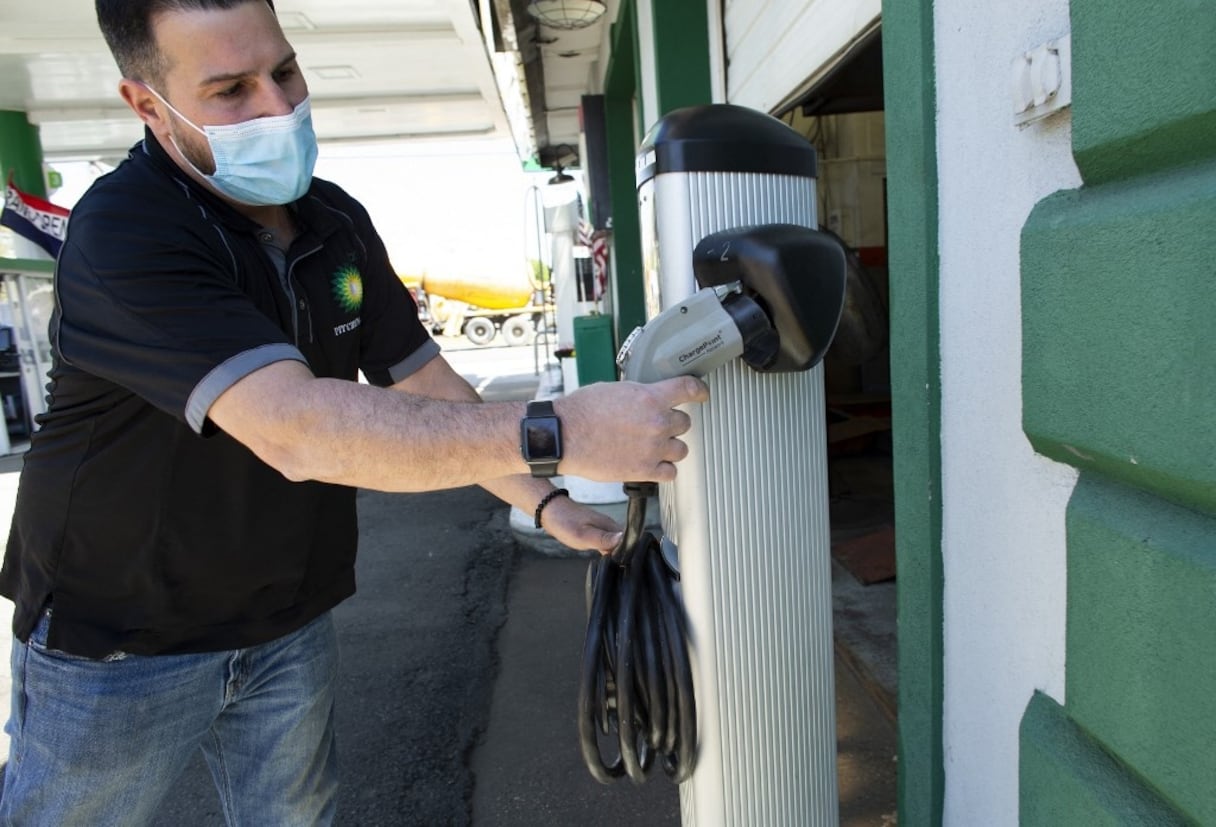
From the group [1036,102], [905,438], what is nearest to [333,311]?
[905,438]

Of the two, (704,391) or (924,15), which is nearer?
(704,391)

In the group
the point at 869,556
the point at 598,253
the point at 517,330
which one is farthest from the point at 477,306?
the point at 869,556

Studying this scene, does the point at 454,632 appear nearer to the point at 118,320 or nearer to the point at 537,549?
the point at 537,549

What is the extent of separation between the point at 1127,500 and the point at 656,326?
2.10 feet

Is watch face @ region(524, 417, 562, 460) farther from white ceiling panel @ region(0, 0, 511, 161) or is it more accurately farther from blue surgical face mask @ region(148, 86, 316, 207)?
white ceiling panel @ region(0, 0, 511, 161)

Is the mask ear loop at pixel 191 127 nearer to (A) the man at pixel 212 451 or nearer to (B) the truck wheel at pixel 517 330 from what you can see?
(A) the man at pixel 212 451

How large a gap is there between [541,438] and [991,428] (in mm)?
781

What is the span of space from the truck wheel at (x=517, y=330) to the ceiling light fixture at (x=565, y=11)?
21.4 meters

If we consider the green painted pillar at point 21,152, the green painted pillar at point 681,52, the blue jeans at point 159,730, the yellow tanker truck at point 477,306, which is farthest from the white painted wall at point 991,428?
the yellow tanker truck at point 477,306

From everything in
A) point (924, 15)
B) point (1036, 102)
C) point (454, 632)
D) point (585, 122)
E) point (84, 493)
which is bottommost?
point (454, 632)

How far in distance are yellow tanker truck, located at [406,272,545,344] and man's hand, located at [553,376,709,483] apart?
26.0 meters

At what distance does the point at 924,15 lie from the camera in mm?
1514

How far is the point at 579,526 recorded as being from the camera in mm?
1635

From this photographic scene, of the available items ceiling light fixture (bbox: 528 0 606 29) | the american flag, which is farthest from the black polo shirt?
the american flag
